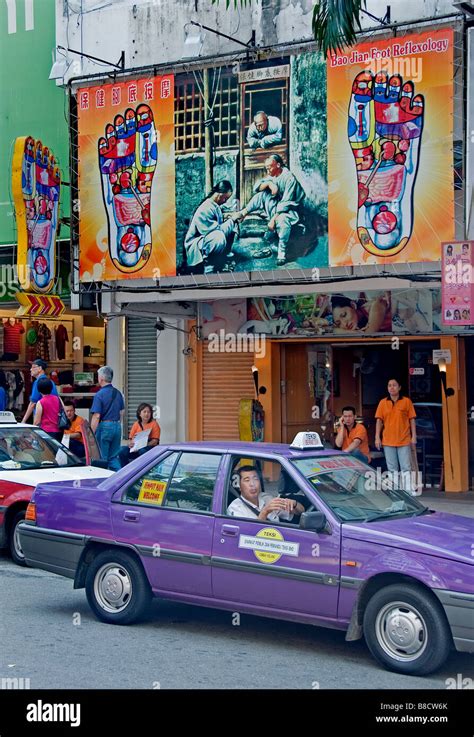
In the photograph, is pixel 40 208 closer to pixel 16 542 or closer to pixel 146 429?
pixel 146 429

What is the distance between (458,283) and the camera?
1270 centimetres

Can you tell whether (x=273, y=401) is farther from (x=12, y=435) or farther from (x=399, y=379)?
(x=12, y=435)

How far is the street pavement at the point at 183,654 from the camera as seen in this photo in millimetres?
6492

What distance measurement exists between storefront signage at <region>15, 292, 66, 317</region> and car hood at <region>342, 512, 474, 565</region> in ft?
35.0

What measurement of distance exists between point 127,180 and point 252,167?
229 cm

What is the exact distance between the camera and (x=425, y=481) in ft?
53.8

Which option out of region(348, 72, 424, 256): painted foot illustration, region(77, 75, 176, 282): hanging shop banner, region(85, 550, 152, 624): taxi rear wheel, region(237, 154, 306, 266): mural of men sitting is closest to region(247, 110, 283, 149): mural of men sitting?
region(237, 154, 306, 266): mural of men sitting

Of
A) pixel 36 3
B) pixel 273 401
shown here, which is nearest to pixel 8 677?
pixel 273 401

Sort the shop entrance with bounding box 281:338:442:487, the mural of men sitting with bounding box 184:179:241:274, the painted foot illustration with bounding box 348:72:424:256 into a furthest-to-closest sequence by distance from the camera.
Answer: the shop entrance with bounding box 281:338:442:487
the mural of men sitting with bounding box 184:179:241:274
the painted foot illustration with bounding box 348:72:424:256

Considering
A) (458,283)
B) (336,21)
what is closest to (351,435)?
(458,283)

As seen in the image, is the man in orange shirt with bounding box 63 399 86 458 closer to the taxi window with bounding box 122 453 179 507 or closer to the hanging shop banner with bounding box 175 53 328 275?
the hanging shop banner with bounding box 175 53 328 275

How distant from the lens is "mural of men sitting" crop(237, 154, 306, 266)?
14.7m

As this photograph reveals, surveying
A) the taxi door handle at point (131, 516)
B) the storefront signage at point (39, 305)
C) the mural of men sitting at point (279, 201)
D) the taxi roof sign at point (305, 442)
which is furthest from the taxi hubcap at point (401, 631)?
the storefront signage at point (39, 305)

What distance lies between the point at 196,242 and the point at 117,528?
8378mm
